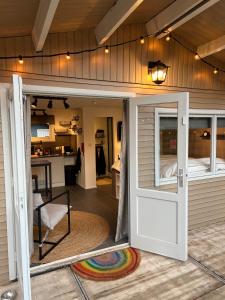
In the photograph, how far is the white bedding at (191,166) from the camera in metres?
3.32

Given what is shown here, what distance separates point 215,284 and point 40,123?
6.15m

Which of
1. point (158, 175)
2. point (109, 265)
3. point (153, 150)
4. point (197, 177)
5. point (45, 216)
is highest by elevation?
point (153, 150)

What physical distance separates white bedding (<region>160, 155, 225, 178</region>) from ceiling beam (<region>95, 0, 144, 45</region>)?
1745 mm

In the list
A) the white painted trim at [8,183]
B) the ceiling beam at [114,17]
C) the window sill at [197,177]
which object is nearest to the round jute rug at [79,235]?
the white painted trim at [8,183]

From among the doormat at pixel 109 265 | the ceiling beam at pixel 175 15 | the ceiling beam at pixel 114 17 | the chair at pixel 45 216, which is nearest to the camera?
the ceiling beam at pixel 114 17

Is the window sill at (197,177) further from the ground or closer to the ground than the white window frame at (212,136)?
closer to the ground

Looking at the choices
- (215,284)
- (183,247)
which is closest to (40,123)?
(183,247)

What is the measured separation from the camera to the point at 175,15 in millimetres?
2777

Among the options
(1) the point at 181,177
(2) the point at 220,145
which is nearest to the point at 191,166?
(2) the point at 220,145

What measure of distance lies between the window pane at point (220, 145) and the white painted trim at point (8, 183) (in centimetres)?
341

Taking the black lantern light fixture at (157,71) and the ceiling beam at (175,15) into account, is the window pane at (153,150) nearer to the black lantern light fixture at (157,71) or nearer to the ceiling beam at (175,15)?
the black lantern light fixture at (157,71)

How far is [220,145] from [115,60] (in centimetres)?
252

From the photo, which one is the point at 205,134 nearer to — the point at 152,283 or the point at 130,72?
the point at 130,72

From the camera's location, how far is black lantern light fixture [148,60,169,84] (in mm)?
3386
